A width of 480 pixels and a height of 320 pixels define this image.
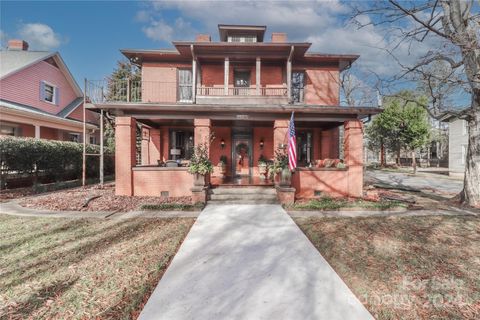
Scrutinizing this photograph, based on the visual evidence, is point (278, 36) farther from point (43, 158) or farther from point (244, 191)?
point (43, 158)

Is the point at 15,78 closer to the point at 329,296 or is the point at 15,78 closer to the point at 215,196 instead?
the point at 215,196

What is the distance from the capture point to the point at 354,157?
8.86 meters

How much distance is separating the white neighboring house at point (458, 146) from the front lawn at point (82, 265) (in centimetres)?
2481

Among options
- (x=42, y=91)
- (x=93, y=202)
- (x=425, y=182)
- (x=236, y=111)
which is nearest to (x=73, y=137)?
A: (x=42, y=91)

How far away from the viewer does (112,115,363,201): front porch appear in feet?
28.3

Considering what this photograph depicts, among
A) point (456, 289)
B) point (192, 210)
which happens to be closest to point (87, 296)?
point (192, 210)

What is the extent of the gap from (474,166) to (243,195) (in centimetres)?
817

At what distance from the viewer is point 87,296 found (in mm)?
2762

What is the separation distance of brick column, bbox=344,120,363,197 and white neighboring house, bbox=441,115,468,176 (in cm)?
1649

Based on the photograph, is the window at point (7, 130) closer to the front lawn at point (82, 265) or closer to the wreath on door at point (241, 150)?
the front lawn at point (82, 265)

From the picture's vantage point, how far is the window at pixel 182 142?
39.9ft

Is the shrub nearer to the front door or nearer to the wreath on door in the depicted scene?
the front door

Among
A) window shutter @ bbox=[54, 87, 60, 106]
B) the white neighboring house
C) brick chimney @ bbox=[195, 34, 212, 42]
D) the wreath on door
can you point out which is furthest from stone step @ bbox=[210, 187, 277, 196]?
the white neighboring house

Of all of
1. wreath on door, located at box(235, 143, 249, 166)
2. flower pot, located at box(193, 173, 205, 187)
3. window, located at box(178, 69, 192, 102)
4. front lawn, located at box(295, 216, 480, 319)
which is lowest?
front lawn, located at box(295, 216, 480, 319)
